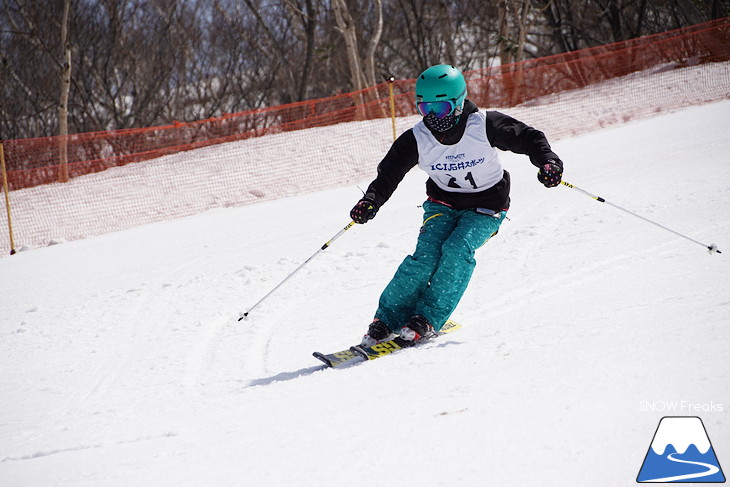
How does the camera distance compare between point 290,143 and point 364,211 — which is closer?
point 364,211

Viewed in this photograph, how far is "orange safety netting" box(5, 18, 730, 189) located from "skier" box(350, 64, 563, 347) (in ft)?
31.9

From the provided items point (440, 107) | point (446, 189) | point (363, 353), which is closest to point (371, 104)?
point (446, 189)

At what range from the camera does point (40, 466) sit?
2.73 meters

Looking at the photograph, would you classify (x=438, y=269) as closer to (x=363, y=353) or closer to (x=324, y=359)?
(x=363, y=353)

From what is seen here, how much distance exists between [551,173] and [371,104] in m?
10.9

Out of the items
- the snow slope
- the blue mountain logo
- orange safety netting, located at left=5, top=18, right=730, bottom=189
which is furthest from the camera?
orange safety netting, located at left=5, top=18, right=730, bottom=189

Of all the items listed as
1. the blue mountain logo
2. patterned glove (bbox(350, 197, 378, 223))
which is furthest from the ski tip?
the blue mountain logo

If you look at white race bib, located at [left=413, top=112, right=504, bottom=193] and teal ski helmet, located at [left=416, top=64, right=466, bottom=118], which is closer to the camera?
teal ski helmet, located at [left=416, top=64, right=466, bottom=118]

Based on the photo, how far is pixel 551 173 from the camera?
389 centimetres

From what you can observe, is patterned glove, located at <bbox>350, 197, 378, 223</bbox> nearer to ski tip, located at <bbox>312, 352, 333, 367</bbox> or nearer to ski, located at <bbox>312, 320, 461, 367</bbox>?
ski, located at <bbox>312, 320, 461, 367</bbox>

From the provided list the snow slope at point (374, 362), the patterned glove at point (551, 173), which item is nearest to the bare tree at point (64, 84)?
the snow slope at point (374, 362)

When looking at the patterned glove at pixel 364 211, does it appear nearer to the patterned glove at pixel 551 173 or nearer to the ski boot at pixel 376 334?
the ski boot at pixel 376 334

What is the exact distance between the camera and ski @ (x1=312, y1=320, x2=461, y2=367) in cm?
374

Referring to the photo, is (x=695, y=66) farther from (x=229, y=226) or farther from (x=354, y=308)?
(x=354, y=308)
